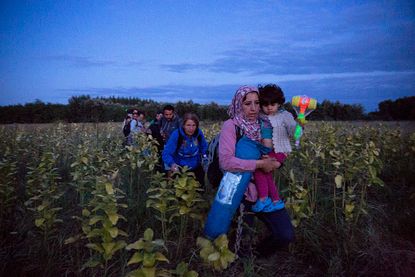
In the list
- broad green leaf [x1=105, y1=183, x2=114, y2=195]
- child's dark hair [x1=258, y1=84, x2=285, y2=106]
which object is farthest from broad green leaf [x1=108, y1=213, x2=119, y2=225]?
child's dark hair [x1=258, y1=84, x2=285, y2=106]

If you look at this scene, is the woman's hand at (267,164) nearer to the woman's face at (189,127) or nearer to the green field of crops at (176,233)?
the green field of crops at (176,233)

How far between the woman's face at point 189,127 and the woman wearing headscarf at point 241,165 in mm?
1374

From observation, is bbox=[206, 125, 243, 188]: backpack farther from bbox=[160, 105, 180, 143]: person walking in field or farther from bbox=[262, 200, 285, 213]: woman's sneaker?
bbox=[160, 105, 180, 143]: person walking in field

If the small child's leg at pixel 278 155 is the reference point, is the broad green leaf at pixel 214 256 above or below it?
below

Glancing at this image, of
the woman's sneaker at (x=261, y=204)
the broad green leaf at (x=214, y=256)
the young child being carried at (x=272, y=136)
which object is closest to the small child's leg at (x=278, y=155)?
the young child being carried at (x=272, y=136)

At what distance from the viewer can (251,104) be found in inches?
111

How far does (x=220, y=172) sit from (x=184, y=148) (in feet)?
4.17

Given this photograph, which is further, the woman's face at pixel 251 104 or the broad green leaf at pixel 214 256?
the woman's face at pixel 251 104

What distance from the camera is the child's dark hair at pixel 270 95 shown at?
9.51 feet

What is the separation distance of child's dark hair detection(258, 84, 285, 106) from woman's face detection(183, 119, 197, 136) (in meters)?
1.52

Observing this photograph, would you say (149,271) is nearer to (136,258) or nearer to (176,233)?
(136,258)

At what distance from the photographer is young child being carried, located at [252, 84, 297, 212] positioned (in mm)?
2891

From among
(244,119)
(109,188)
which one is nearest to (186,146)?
(244,119)

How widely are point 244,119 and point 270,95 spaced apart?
13.0 inches
